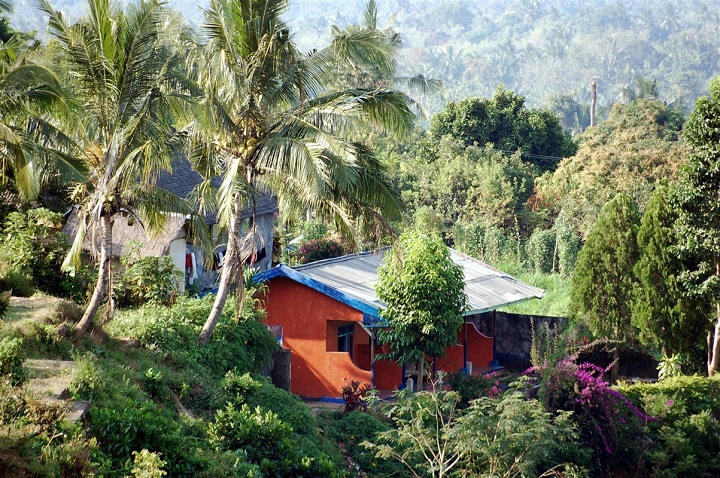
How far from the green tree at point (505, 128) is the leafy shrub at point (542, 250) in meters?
9.59

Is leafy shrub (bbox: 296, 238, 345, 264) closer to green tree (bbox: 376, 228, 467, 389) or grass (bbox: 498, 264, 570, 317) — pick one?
grass (bbox: 498, 264, 570, 317)

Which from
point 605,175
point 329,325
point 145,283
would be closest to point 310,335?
point 329,325

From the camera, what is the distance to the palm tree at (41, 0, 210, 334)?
12719 mm

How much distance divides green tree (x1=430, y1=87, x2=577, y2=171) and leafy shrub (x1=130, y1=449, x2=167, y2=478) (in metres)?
32.7

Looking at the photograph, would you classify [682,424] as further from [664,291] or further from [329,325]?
[329,325]

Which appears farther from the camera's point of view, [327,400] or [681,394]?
[327,400]

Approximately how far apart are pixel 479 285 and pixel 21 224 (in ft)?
37.2

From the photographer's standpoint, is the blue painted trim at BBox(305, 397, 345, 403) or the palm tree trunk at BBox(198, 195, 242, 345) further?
the blue painted trim at BBox(305, 397, 345, 403)

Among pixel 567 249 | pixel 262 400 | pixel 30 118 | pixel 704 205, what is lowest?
pixel 262 400

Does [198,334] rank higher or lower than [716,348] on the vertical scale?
higher

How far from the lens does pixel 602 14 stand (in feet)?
652

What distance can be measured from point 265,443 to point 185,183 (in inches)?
471

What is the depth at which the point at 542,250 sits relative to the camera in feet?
102

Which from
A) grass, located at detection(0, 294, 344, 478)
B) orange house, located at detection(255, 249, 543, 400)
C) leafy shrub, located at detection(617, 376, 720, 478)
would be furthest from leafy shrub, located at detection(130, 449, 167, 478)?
leafy shrub, located at detection(617, 376, 720, 478)
